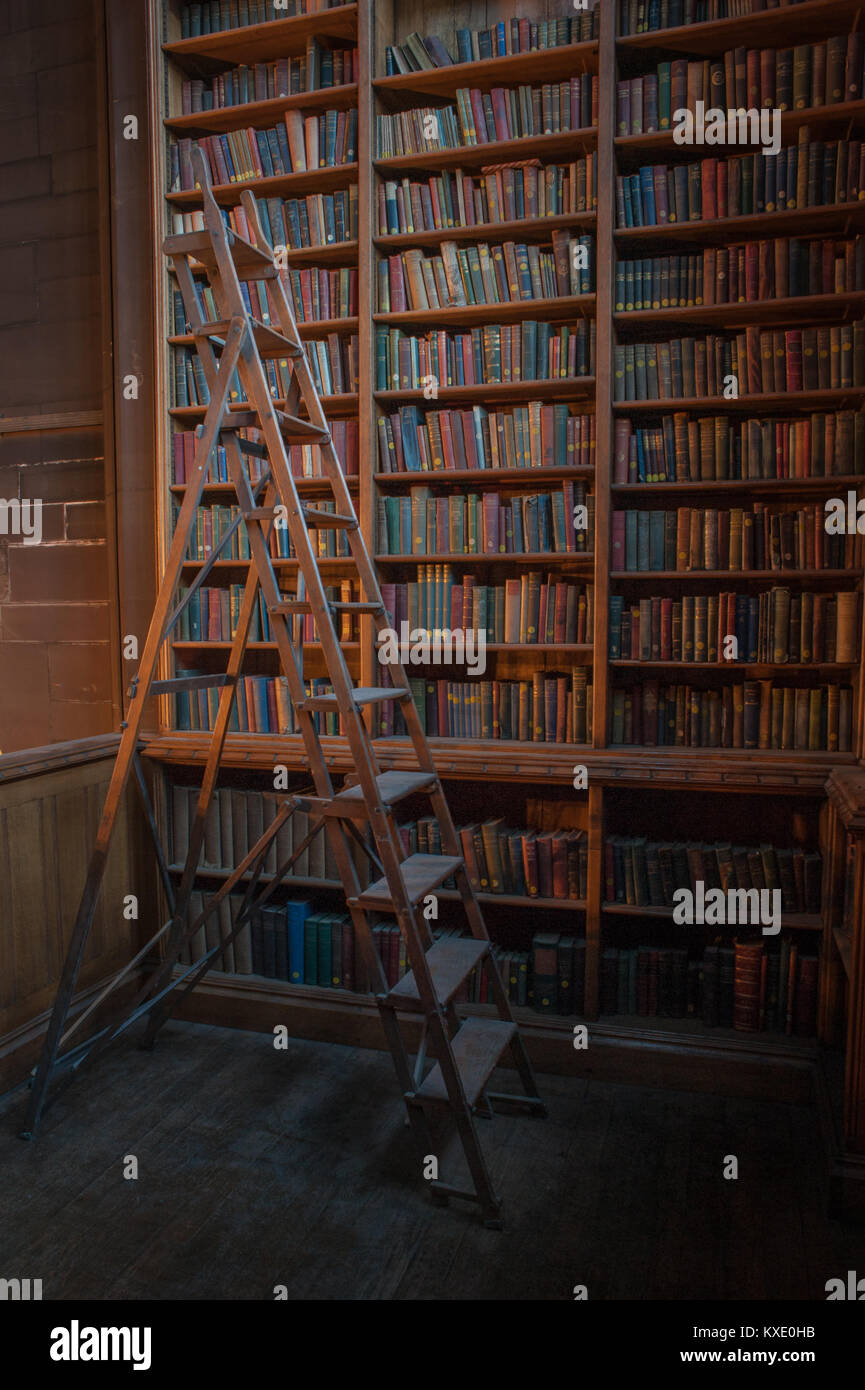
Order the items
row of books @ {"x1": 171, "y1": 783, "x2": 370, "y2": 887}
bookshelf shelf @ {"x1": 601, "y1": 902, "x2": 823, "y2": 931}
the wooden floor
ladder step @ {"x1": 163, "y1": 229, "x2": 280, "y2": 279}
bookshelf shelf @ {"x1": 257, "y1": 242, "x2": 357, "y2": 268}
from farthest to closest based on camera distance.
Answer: row of books @ {"x1": 171, "y1": 783, "x2": 370, "y2": 887}
bookshelf shelf @ {"x1": 257, "y1": 242, "x2": 357, "y2": 268}
bookshelf shelf @ {"x1": 601, "y1": 902, "x2": 823, "y2": 931}
ladder step @ {"x1": 163, "y1": 229, "x2": 280, "y2": 279}
the wooden floor

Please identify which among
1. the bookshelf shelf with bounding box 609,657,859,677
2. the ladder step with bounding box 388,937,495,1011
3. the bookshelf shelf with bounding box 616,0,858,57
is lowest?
the ladder step with bounding box 388,937,495,1011

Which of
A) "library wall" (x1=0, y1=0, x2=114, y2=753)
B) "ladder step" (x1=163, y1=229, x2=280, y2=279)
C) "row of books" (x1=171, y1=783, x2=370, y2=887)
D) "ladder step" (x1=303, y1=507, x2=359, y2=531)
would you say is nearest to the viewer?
"ladder step" (x1=163, y1=229, x2=280, y2=279)

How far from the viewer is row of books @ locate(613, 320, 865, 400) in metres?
2.61

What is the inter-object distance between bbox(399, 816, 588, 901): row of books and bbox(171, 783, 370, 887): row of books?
314 millimetres

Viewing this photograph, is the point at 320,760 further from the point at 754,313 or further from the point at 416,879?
the point at 754,313

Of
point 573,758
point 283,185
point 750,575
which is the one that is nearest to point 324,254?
point 283,185

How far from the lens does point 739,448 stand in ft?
8.95

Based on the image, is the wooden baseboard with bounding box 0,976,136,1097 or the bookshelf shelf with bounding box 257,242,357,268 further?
the bookshelf shelf with bounding box 257,242,357,268

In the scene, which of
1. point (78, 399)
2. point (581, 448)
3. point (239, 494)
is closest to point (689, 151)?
point (581, 448)

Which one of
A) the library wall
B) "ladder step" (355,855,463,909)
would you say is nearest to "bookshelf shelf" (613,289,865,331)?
"ladder step" (355,855,463,909)

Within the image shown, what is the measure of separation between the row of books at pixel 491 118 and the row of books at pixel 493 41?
0.10 metres

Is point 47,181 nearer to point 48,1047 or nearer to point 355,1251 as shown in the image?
point 48,1047

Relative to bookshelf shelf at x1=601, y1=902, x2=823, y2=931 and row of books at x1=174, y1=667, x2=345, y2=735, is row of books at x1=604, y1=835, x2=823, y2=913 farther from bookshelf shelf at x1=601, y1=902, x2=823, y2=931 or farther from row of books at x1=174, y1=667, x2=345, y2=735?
row of books at x1=174, y1=667, x2=345, y2=735

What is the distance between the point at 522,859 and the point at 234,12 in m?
2.97
